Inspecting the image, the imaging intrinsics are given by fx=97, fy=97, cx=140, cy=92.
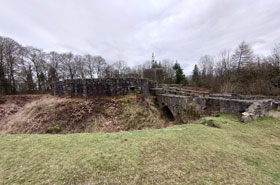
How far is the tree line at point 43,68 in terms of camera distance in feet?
54.8

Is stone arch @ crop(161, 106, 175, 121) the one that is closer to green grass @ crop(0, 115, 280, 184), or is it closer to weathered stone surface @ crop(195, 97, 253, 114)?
weathered stone surface @ crop(195, 97, 253, 114)

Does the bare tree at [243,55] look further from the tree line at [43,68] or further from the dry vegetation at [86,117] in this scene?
the dry vegetation at [86,117]

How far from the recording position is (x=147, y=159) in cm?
240

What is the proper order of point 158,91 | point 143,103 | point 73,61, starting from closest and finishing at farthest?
point 143,103 → point 158,91 → point 73,61

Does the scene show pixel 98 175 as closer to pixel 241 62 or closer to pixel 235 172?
pixel 235 172

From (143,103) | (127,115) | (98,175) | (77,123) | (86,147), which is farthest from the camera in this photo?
(143,103)

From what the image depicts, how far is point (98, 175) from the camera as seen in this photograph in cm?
194

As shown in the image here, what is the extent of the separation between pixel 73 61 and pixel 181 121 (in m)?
34.0

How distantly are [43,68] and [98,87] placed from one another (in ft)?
81.2

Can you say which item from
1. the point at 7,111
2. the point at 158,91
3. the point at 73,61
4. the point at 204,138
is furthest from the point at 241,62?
the point at 73,61

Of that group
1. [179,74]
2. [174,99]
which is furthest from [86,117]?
[179,74]

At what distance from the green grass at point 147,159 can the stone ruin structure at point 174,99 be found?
2.53m

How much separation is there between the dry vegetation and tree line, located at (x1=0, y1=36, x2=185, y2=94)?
6143 mm

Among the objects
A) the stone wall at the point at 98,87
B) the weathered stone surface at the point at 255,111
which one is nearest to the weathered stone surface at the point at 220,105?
the weathered stone surface at the point at 255,111
